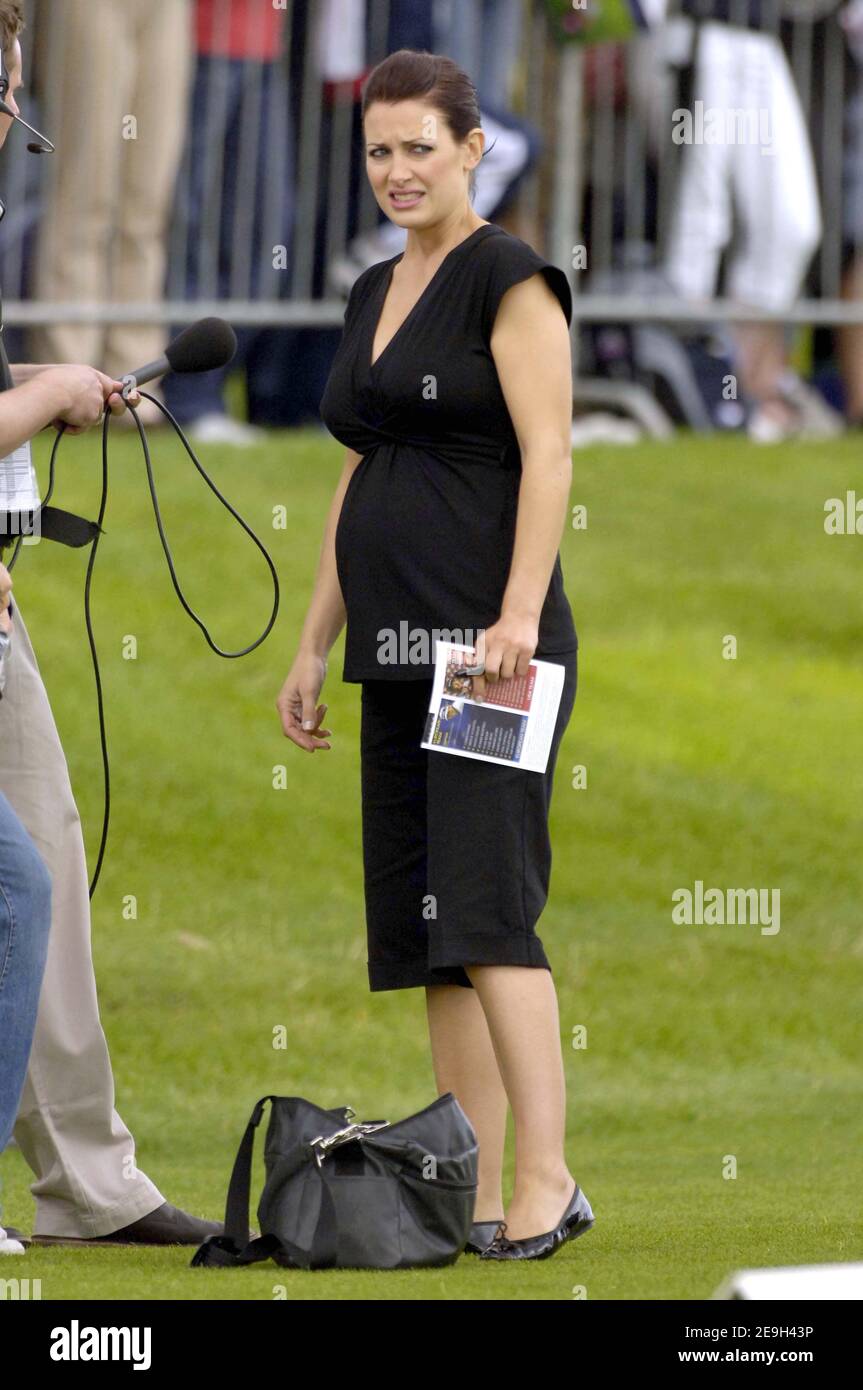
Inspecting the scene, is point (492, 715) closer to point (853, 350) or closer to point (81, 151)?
point (81, 151)

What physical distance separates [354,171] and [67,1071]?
638 centimetres

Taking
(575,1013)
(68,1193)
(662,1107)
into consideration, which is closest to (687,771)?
(575,1013)

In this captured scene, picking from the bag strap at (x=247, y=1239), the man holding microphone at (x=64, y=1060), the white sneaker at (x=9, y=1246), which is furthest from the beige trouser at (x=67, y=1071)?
the bag strap at (x=247, y=1239)

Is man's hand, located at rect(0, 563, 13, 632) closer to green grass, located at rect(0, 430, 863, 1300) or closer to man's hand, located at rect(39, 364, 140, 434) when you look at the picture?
man's hand, located at rect(39, 364, 140, 434)

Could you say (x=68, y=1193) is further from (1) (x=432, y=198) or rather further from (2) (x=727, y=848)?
(2) (x=727, y=848)

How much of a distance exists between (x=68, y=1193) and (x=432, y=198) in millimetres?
2029

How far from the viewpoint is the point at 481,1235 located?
187 inches

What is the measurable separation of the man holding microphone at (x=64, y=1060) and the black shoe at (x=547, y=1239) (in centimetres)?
60

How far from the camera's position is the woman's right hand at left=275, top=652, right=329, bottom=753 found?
4961 millimetres

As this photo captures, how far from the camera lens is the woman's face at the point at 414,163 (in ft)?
15.4

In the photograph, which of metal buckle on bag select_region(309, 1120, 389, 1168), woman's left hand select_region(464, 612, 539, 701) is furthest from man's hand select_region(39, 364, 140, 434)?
metal buckle on bag select_region(309, 1120, 389, 1168)

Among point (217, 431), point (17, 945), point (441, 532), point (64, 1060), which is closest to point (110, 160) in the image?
point (217, 431)

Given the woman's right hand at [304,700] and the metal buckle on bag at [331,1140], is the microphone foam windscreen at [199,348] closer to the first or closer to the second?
the woman's right hand at [304,700]

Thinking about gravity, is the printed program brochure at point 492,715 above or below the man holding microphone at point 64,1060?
above
